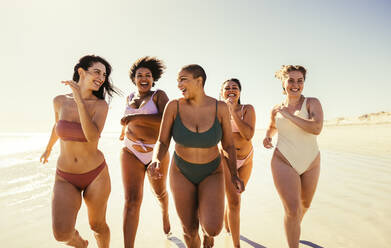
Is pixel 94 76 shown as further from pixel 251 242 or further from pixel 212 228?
pixel 251 242

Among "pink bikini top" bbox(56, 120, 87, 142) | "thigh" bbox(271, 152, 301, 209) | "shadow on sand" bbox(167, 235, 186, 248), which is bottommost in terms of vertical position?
"shadow on sand" bbox(167, 235, 186, 248)

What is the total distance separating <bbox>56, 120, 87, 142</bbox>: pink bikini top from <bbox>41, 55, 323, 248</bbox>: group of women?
0.04 ft

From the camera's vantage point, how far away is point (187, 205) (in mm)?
2686

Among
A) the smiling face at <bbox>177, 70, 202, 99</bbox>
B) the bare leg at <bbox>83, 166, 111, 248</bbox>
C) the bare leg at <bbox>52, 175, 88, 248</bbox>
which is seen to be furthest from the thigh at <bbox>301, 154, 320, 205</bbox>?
the bare leg at <bbox>52, 175, 88, 248</bbox>

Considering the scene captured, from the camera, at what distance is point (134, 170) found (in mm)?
3570

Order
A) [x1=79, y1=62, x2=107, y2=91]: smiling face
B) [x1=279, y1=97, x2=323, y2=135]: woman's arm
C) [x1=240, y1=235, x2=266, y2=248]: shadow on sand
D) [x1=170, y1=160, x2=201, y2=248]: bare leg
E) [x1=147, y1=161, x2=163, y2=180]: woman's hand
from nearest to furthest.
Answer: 1. [x1=147, y1=161, x2=163, y2=180]: woman's hand
2. [x1=170, y1=160, x2=201, y2=248]: bare leg
3. [x1=79, y1=62, x2=107, y2=91]: smiling face
4. [x1=279, y1=97, x2=323, y2=135]: woman's arm
5. [x1=240, y1=235, x2=266, y2=248]: shadow on sand

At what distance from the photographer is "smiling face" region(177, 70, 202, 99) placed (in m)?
2.74

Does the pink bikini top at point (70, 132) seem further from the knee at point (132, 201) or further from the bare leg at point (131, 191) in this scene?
the knee at point (132, 201)

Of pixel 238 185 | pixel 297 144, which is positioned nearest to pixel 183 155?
pixel 238 185

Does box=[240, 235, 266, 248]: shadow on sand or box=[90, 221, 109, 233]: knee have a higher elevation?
box=[90, 221, 109, 233]: knee

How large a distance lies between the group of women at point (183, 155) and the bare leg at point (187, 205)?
0.01 metres

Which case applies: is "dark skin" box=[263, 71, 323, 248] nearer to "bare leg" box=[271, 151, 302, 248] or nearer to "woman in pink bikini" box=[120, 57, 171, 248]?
"bare leg" box=[271, 151, 302, 248]

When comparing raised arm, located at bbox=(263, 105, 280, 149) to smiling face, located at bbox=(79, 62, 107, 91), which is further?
raised arm, located at bbox=(263, 105, 280, 149)

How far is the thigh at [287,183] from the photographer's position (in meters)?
3.04
